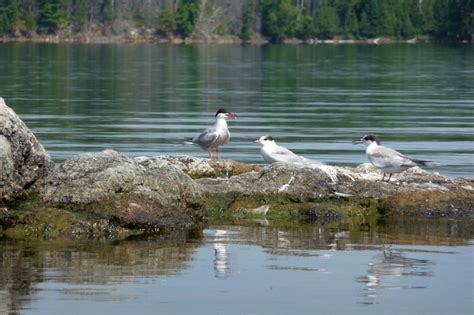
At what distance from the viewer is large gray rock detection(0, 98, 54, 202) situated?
47.4 ft

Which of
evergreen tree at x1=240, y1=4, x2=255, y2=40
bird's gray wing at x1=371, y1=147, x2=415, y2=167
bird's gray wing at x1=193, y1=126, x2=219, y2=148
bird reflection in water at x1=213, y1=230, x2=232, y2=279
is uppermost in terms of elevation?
bird's gray wing at x1=371, y1=147, x2=415, y2=167

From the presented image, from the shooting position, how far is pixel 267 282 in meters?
12.1

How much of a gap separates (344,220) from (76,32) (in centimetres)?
13810

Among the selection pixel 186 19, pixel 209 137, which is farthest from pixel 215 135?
pixel 186 19

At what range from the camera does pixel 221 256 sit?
1336 centimetres

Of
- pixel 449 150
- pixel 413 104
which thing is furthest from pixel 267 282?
pixel 413 104

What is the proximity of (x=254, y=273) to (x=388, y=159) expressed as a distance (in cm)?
467

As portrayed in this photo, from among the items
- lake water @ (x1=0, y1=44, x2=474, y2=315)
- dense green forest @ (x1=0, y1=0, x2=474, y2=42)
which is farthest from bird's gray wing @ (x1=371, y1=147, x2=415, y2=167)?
dense green forest @ (x1=0, y1=0, x2=474, y2=42)

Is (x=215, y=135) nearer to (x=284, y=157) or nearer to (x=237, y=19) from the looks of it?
(x=284, y=157)

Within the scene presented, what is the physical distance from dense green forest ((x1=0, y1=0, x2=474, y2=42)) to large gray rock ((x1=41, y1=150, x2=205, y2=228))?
438 feet

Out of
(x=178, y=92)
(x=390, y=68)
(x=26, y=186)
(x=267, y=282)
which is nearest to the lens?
(x=267, y=282)

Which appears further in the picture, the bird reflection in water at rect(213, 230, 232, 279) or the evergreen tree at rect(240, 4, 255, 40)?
the evergreen tree at rect(240, 4, 255, 40)

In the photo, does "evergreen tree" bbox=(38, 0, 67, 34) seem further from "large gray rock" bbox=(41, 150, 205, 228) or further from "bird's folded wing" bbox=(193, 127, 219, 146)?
Answer: "large gray rock" bbox=(41, 150, 205, 228)

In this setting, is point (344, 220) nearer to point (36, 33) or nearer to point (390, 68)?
point (390, 68)
